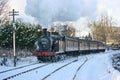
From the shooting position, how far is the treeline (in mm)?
59438

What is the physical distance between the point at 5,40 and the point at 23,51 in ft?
11.4

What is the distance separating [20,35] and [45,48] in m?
19.1

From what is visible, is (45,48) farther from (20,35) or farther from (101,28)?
(101,28)

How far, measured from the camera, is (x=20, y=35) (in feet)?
201

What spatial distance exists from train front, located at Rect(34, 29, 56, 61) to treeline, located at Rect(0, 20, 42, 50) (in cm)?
1640

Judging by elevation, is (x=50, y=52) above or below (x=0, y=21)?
below

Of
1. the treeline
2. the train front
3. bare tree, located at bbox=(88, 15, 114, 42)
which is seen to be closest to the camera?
the train front

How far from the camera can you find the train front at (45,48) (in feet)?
136

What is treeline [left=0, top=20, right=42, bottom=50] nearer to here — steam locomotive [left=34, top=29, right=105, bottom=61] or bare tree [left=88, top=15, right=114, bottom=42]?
steam locomotive [left=34, top=29, right=105, bottom=61]

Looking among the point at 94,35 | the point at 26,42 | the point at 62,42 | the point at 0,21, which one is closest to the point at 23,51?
the point at 26,42

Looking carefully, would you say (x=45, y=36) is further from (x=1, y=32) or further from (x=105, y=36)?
(x=105, y=36)

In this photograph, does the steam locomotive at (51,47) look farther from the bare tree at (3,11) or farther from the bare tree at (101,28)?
the bare tree at (101,28)

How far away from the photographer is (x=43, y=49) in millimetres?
42781

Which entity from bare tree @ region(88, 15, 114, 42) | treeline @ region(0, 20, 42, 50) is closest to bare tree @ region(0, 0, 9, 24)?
treeline @ region(0, 20, 42, 50)
